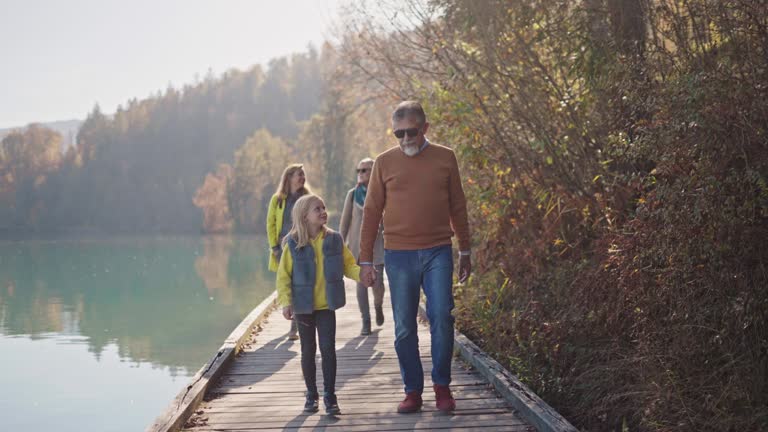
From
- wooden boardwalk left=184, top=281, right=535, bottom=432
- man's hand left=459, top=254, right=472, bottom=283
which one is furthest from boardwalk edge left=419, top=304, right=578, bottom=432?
man's hand left=459, top=254, right=472, bottom=283

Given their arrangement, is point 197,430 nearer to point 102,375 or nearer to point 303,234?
point 303,234

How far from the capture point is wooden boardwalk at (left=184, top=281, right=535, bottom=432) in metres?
4.88

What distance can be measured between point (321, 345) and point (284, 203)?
273cm

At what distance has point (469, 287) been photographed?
388 inches

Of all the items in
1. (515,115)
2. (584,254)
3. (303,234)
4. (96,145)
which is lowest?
(584,254)

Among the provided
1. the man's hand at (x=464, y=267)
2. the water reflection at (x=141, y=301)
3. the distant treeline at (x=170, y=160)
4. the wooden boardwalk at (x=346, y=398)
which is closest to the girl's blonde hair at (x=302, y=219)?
the man's hand at (x=464, y=267)

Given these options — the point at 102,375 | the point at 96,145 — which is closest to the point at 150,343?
the point at 102,375

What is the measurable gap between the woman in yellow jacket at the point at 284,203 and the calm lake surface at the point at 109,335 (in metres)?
4.07

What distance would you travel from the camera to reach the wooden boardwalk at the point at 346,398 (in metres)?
4.88

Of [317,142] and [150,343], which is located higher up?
[317,142]

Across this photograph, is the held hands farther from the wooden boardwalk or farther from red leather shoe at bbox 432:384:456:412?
red leather shoe at bbox 432:384:456:412

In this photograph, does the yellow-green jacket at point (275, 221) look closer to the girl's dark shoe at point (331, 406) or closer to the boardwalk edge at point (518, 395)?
the boardwalk edge at point (518, 395)

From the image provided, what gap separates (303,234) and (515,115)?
355 cm

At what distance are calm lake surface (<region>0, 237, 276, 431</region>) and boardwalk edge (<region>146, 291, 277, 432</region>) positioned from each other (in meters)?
3.54
